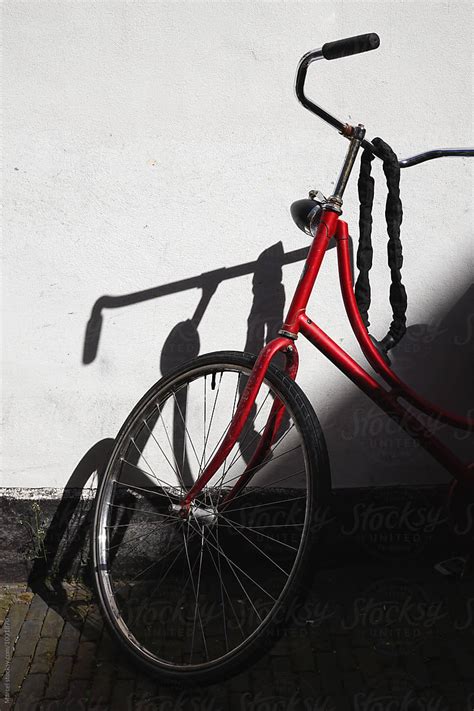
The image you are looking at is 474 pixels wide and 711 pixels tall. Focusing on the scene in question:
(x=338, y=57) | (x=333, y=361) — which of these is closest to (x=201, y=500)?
(x=333, y=361)

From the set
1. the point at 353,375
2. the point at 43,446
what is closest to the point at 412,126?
the point at 353,375

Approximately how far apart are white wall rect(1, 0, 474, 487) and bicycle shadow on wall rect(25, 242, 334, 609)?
0.04 metres

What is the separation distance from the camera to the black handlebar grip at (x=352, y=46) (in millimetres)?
2217

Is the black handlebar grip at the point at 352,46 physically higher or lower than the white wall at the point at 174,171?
higher

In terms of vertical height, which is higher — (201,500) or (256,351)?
(256,351)

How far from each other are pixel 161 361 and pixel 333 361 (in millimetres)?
772

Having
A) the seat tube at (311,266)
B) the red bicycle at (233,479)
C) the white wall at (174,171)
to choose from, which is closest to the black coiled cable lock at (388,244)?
the red bicycle at (233,479)

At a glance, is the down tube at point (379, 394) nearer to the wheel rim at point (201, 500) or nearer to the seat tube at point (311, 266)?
the seat tube at point (311, 266)

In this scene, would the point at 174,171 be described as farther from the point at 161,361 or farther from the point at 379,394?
the point at 379,394

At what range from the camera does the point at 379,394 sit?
8.61 feet

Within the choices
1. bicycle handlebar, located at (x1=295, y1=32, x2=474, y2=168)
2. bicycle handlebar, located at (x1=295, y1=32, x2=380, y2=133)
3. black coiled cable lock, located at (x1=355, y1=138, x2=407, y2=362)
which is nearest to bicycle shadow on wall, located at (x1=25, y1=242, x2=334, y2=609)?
black coiled cable lock, located at (x1=355, y1=138, x2=407, y2=362)

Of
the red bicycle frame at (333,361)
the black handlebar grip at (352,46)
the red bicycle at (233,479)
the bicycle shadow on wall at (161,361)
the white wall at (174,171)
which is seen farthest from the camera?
the bicycle shadow on wall at (161,361)

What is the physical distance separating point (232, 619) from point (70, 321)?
130cm

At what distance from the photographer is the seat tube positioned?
255cm
